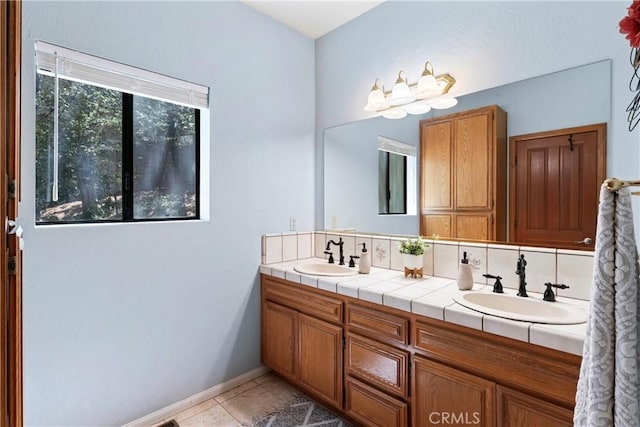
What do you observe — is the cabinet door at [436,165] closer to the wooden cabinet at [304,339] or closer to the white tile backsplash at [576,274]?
the white tile backsplash at [576,274]

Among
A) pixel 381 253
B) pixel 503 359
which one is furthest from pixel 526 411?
pixel 381 253

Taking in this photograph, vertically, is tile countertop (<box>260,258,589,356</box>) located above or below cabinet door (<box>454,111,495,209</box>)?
below

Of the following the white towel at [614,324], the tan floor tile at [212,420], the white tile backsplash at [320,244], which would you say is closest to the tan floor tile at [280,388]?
the tan floor tile at [212,420]

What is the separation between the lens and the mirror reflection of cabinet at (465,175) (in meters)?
1.81

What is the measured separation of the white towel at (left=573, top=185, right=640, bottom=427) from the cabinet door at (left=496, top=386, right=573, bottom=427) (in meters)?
0.49

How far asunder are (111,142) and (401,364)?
199 cm

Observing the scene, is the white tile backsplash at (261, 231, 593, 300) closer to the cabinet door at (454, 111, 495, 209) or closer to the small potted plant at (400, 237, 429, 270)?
the small potted plant at (400, 237, 429, 270)

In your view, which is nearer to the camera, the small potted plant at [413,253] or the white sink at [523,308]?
the white sink at [523,308]

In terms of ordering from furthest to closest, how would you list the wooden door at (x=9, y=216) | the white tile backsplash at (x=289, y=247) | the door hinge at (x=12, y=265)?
1. the white tile backsplash at (x=289, y=247)
2. the door hinge at (x=12, y=265)
3. the wooden door at (x=9, y=216)

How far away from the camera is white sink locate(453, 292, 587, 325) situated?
1.26 metres

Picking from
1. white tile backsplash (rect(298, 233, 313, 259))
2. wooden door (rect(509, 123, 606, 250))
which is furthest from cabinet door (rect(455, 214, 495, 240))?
white tile backsplash (rect(298, 233, 313, 259))

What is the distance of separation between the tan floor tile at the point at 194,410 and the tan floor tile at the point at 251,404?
0.08 meters

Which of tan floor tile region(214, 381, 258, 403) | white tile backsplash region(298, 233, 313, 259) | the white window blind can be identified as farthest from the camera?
white tile backsplash region(298, 233, 313, 259)

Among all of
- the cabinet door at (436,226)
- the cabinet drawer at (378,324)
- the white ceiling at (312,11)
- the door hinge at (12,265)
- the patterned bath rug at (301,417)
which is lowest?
the patterned bath rug at (301,417)
